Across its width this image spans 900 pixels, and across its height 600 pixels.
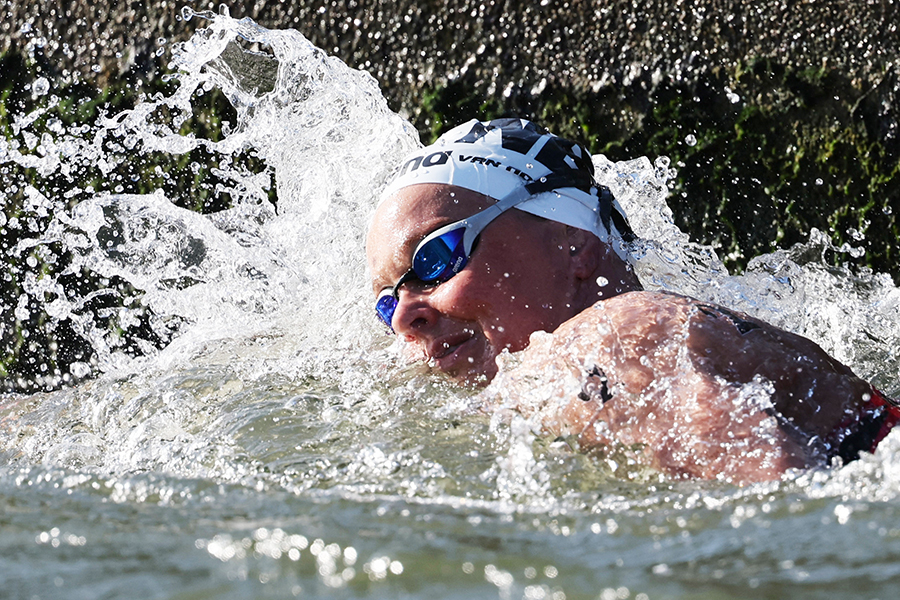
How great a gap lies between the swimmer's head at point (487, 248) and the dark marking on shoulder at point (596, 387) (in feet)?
1.75

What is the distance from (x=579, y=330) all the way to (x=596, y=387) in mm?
186

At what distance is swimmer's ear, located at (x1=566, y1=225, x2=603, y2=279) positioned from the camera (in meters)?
3.02

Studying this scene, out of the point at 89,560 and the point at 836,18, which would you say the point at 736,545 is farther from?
the point at 836,18

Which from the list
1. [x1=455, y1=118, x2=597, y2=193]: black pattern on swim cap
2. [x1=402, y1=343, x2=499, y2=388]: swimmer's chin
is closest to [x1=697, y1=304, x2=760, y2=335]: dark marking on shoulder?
[x1=402, y1=343, x2=499, y2=388]: swimmer's chin

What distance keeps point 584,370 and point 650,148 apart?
8.13 ft

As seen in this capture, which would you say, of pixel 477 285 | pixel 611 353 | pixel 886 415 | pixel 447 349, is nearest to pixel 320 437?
pixel 447 349

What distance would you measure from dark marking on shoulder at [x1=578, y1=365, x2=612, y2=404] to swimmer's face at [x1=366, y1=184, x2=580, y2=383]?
1.75 ft

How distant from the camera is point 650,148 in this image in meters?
4.66

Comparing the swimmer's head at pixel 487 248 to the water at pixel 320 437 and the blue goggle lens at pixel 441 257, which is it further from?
the water at pixel 320 437

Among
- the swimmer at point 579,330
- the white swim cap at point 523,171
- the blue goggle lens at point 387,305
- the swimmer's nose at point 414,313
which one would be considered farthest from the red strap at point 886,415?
the blue goggle lens at point 387,305

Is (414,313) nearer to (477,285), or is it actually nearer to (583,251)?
(477,285)

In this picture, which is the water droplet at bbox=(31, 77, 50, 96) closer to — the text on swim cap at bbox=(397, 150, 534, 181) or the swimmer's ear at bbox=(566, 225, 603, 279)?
the text on swim cap at bbox=(397, 150, 534, 181)

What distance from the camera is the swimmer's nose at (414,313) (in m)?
3.00

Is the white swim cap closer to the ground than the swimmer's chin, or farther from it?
farther from it
